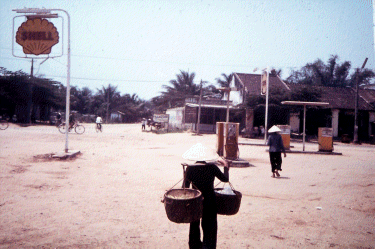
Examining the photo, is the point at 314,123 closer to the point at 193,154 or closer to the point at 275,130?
the point at 275,130

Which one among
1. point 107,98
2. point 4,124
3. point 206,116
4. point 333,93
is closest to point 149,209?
point 4,124

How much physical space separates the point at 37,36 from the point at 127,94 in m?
55.9

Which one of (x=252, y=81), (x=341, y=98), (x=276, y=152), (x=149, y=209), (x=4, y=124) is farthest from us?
(x=252, y=81)

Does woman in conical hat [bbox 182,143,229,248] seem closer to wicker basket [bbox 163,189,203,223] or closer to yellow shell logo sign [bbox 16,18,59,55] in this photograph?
wicker basket [bbox 163,189,203,223]

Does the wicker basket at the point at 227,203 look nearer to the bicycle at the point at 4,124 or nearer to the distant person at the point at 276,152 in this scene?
the distant person at the point at 276,152

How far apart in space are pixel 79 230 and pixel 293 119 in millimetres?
30503

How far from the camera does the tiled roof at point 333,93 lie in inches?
1246

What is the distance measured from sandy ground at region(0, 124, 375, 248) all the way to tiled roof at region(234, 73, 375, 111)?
79.8 feet

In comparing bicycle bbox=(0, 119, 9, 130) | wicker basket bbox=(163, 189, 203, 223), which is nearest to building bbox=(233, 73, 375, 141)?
bicycle bbox=(0, 119, 9, 130)

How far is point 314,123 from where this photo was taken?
29.6m

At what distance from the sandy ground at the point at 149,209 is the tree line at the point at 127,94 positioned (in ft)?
51.9

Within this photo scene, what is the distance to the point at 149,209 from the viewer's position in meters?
5.36

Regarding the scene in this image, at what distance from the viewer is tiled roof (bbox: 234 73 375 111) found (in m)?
31.7

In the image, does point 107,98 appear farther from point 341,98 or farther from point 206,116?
point 341,98
